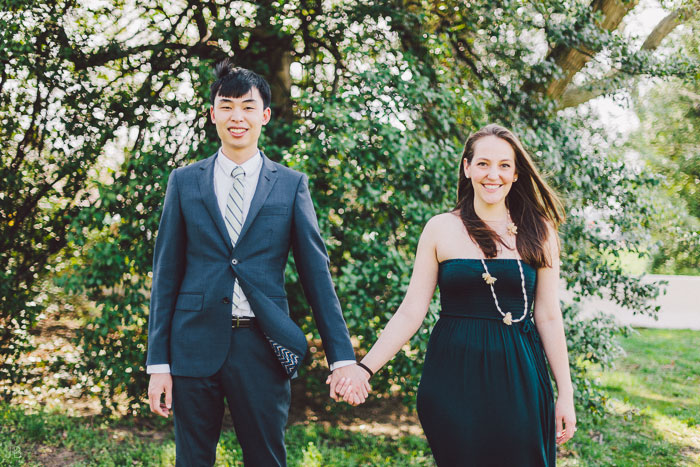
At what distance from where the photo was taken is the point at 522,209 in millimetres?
2648

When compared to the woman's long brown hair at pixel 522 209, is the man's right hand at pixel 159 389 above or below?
below

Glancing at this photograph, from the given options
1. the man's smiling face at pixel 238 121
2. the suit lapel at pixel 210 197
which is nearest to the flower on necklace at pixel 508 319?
the suit lapel at pixel 210 197

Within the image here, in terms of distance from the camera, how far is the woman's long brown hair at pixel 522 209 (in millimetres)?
2500

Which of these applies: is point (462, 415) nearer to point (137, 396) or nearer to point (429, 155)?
point (429, 155)

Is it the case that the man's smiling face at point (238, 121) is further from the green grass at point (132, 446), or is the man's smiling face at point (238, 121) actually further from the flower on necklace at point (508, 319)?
the green grass at point (132, 446)

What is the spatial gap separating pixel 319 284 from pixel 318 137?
2260mm

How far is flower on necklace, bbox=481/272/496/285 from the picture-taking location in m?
2.42

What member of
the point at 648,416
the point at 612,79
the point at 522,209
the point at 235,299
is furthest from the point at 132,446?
the point at 612,79

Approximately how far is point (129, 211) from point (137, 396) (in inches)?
61.6

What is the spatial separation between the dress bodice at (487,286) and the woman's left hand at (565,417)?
1.34 feet

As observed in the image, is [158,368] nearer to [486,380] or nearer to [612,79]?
[486,380]

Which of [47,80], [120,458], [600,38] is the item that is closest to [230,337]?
[120,458]

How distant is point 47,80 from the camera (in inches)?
189

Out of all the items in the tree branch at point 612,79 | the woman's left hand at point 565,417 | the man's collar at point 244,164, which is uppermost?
the tree branch at point 612,79
